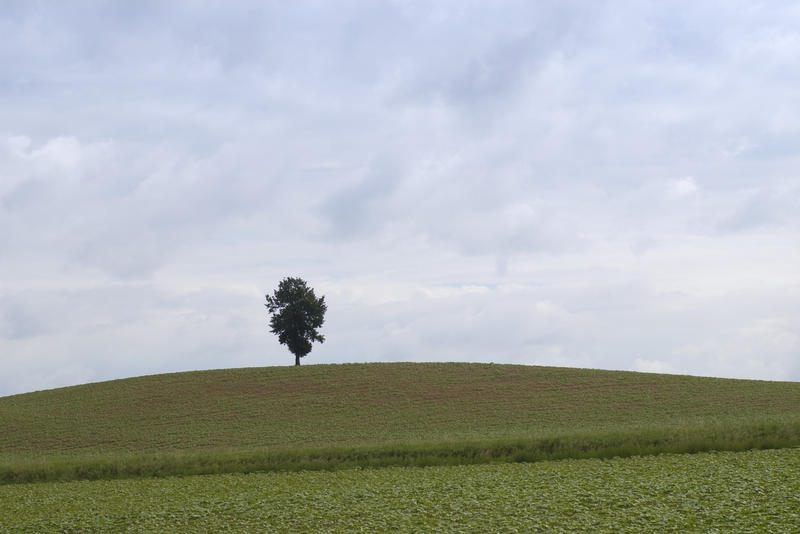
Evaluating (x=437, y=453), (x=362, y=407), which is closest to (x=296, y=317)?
(x=362, y=407)

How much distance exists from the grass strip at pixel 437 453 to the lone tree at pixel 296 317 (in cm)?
3709

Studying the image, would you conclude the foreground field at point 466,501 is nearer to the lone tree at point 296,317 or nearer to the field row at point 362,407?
the field row at point 362,407

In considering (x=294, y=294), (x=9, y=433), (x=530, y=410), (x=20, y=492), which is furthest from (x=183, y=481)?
(x=294, y=294)

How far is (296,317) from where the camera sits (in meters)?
64.6

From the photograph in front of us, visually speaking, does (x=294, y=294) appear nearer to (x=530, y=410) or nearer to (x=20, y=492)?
(x=530, y=410)

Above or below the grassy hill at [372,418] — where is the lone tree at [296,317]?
above

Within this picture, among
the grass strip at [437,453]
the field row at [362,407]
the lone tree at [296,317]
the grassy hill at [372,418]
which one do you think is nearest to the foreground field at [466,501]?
the grass strip at [437,453]

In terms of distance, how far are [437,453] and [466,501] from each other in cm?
845

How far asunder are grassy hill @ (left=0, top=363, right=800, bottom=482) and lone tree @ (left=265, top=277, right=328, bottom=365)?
7.88 m

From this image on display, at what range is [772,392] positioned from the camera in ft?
137

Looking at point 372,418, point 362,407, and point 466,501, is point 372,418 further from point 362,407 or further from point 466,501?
point 466,501

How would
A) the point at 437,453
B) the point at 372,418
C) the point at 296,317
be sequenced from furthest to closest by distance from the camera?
the point at 296,317
the point at 372,418
the point at 437,453

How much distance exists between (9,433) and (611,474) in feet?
119

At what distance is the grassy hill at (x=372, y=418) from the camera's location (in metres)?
25.4
